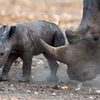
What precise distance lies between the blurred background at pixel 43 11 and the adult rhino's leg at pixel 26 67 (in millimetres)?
6362

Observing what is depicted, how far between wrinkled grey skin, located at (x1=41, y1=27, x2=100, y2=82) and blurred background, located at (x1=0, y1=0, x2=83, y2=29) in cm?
672

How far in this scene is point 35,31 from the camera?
8406 millimetres

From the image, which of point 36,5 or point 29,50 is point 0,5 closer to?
point 36,5

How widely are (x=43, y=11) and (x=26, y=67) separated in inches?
411

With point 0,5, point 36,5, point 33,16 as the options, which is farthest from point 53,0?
point 33,16

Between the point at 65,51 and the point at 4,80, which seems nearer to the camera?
the point at 65,51

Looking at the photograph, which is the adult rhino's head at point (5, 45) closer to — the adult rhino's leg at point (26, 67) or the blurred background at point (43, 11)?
the adult rhino's leg at point (26, 67)

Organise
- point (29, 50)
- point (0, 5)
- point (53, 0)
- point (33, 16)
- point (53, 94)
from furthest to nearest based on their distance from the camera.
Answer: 1. point (53, 0)
2. point (0, 5)
3. point (33, 16)
4. point (29, 50)
5. point (53, 94)

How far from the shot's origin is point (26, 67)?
27.1ft

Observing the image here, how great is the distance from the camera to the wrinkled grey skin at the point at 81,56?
25.3 feet

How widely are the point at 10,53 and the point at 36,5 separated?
41.6 ft

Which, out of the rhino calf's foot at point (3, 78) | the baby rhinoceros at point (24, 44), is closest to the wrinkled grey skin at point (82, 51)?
the baby rhinoceros at point (24, 44)

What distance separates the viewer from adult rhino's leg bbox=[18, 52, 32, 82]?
26.9 ft

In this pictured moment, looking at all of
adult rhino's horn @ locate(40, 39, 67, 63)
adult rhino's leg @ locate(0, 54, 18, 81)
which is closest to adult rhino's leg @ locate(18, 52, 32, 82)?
adult rhino's leg @ locate(0, 54, 18, 81)
